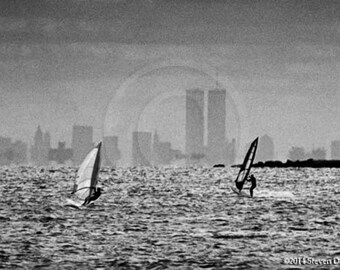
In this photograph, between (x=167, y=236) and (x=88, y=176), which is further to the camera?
(x=88, y=176)

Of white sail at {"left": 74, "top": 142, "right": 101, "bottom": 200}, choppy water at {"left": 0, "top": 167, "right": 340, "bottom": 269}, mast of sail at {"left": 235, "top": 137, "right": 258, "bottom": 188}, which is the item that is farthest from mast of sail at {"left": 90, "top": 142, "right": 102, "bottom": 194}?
mast of sail at {"left": 235, "top": 137, "right": 258, "bottom": 188}

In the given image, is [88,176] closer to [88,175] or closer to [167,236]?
[88,175]

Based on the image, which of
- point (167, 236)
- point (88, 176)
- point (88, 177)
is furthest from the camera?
point (88, 176)

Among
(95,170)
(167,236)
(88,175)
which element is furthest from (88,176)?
(167,236)

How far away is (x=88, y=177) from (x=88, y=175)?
0.26 m

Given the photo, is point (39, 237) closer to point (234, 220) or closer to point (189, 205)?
point (234, 220)

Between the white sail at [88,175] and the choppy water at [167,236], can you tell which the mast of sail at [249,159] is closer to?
the choppy water at [167,236]

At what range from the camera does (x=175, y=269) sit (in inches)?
1328

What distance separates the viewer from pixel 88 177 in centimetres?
6956

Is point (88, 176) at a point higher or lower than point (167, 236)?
higher

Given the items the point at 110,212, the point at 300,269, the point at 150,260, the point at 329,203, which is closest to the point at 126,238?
the point at 150,260

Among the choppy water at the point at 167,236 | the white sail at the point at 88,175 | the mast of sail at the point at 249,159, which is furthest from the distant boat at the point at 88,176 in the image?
the mast of sail at the point at 249,159

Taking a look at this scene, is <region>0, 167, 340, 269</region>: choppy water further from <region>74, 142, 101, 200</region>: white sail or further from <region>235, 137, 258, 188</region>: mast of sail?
<region>235, 137, 258, 188</region>: mast of sail

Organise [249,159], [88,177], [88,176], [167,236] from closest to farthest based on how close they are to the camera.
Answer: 1. [167,236]
2. [88,177]
3. [88,176]
4. [249,159]
